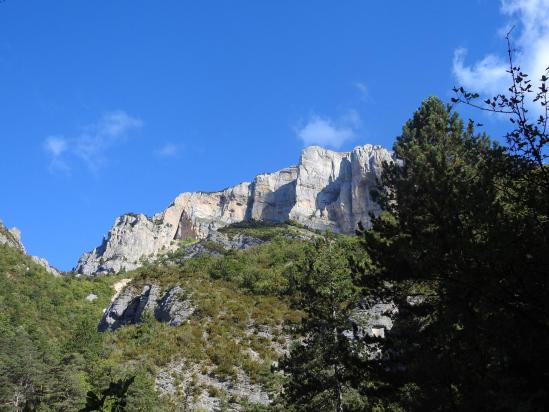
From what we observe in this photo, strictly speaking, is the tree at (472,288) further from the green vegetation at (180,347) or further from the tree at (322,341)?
the green vegetation at (180,347)

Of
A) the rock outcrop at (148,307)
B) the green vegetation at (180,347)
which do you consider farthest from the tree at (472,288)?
the rock outcrop at (148,307)

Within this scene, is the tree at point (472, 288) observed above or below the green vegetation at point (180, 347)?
below

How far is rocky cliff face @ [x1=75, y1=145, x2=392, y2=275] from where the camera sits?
→ 442 ft

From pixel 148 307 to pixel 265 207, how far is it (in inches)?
4860

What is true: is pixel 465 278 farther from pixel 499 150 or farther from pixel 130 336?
pixel 130 336

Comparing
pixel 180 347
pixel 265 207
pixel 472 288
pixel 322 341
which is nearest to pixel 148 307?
pixel 180 347

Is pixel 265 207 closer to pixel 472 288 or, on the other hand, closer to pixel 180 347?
pixel 180 347

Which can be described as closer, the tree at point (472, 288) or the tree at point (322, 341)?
the tree at point (472, 288)

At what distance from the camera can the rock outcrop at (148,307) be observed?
3819 cm

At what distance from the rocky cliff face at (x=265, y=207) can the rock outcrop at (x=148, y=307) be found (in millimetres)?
89051

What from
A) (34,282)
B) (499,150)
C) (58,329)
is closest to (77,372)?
(499,150)

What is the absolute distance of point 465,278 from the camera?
396 inches

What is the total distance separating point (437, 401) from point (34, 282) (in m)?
87.4

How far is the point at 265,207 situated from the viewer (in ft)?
539
